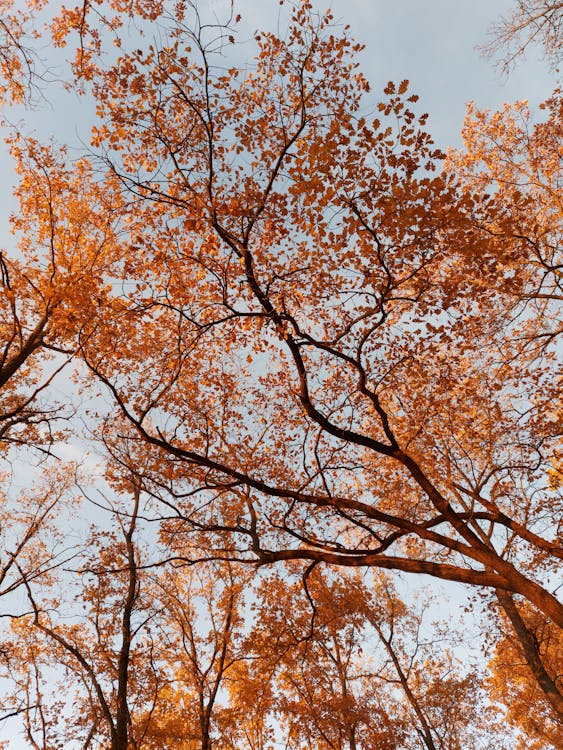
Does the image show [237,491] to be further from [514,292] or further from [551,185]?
[551,185]

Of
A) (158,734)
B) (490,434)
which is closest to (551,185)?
(490,434)

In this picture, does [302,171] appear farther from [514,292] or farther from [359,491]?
[359,491]

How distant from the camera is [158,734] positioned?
53.3 feet

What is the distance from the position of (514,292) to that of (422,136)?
508 cm

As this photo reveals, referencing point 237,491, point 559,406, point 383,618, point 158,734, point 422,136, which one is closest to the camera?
point 422,136

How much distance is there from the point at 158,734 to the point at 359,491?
1252cm

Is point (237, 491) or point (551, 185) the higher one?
point (551, 185)

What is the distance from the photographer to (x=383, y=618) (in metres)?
18.9

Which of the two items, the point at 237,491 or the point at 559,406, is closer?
the point at 237,491

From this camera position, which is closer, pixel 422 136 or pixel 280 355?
pixel 422 136

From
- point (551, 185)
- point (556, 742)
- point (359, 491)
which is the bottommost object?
point (556, 742)

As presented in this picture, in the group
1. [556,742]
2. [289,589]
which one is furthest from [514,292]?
[556,742]

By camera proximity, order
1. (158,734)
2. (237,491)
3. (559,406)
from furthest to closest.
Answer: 1. (158,734)
2. (559,406)
3. (237,491)

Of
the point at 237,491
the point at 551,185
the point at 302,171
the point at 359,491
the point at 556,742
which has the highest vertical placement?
the point at 551,185
